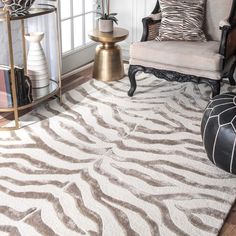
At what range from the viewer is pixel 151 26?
3.40m

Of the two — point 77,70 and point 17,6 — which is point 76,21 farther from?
point 17,6

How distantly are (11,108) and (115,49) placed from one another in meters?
1.19

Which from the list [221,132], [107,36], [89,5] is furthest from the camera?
[89,5]

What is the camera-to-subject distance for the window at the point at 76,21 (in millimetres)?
3788

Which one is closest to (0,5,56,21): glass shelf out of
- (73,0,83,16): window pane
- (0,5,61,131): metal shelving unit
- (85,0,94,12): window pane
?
(0,5,61,131): metal shelving unit

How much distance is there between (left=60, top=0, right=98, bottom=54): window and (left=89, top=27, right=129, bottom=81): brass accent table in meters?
0.33

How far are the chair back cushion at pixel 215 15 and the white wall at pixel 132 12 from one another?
0.76 metres

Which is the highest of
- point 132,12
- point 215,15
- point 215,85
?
point 215,15

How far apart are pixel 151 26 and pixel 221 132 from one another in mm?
1414

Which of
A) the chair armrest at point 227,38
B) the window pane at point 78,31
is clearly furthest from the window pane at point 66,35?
the chair armrest at point 227,38

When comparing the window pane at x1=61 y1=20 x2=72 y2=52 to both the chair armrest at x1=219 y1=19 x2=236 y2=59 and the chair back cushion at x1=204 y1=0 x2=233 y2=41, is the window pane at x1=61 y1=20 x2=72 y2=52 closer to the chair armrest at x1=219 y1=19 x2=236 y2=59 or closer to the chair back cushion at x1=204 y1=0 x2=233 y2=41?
the chair back cushion at x1=204 y1=0 x2=233 y2=41

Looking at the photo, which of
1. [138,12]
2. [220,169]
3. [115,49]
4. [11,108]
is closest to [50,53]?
[115,49]

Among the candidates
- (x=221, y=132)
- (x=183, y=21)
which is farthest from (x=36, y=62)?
(x=221, y=132)

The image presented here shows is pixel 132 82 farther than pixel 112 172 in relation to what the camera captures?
Yes
